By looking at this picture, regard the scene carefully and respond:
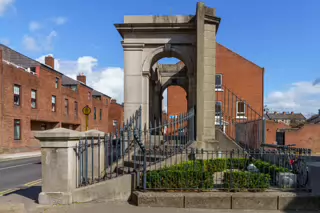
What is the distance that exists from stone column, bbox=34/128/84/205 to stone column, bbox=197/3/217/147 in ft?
14.1

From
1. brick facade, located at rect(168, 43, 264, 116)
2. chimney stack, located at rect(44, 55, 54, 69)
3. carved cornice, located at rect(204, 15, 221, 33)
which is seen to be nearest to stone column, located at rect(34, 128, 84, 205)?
carved cornice, located at rect(204, 15, 221, 33)

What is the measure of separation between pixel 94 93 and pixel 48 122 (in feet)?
70.2

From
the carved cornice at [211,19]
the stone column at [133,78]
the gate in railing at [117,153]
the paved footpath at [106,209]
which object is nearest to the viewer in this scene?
Answer: the paved footpath at [106,209]

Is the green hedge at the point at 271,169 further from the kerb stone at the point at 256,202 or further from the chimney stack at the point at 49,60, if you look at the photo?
the chimney stack at the point at 49,60

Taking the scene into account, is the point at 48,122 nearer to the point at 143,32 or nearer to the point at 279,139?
the point at 143,32

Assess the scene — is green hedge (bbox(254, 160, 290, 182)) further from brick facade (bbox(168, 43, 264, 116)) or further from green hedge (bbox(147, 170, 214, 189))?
brick facade (bbox(168, 43, 264, 116))

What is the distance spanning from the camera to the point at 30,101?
2711 centimetres

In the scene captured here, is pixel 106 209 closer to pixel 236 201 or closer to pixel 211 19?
pixel 236 201

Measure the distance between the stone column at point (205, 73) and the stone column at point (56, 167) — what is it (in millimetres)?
4309

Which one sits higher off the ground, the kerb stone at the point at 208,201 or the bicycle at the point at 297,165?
the bicycle at the point at 297,165

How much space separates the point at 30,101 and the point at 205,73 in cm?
2382

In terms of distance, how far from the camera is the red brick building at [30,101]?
23312 millimetres

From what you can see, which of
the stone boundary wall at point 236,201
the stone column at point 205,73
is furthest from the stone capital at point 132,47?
the stone boundary wall at point 236,201

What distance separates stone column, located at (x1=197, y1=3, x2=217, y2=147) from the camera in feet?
27.5
